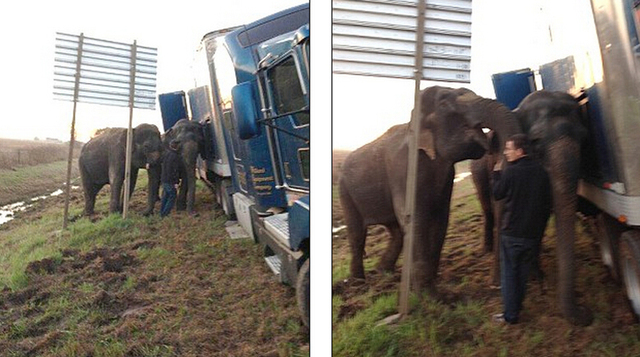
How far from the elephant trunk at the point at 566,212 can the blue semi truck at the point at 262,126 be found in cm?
99

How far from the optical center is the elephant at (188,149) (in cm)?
258

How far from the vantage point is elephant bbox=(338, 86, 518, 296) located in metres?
2.29

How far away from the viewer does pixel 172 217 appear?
2.53 m

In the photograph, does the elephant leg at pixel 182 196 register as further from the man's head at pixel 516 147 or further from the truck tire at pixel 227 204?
the man's head at pixel 516 147

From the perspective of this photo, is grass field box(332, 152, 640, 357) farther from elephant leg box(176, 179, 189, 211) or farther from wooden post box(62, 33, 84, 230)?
wooden post box(62, 33, 84, 230)

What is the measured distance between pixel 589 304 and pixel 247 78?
170 cm

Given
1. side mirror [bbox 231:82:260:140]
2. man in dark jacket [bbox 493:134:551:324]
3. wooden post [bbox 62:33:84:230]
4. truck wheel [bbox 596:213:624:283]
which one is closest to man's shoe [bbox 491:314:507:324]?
man in dark jacket [bbox 493:134:551:324]

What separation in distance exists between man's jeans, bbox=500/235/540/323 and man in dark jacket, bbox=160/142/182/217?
4.80 ft

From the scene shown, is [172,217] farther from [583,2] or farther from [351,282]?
[583,2]

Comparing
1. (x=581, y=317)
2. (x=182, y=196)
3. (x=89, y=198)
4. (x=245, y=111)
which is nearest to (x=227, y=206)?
(x=182, y=196)

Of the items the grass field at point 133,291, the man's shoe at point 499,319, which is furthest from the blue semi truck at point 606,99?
the grass field at point 133,291

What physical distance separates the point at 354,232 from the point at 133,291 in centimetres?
95

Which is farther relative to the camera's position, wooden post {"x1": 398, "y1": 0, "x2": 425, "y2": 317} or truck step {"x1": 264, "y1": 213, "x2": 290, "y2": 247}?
truck step {"x1": 264, "y1": 213, "x2": 290, "y2": 247}

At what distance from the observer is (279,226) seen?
2.46 meters
